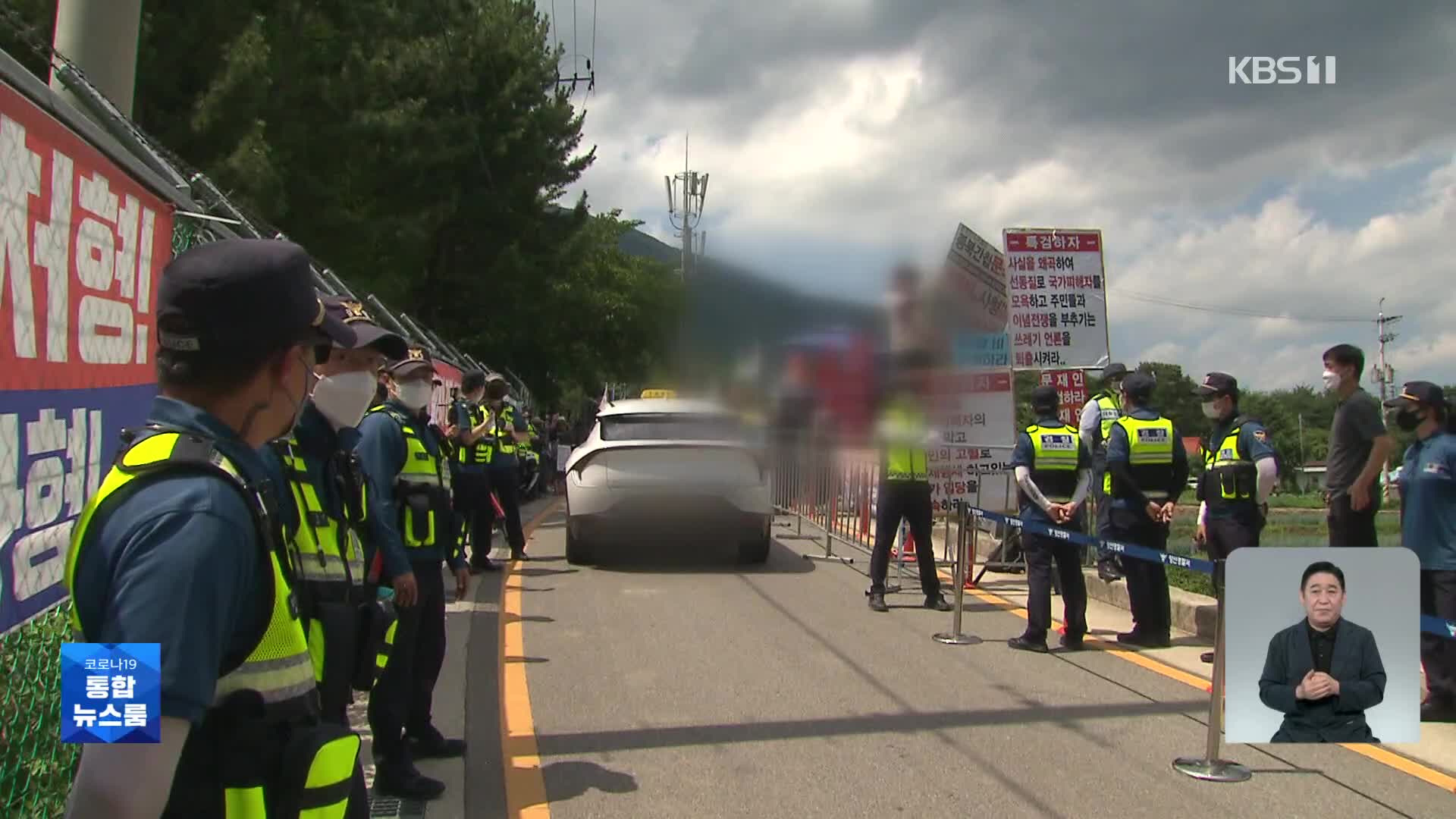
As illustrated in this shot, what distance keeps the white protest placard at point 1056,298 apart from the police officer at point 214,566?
858 cm

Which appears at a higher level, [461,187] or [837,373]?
[461,187]

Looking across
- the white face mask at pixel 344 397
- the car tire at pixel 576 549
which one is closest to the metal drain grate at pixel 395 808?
the white face mask at pixel 344 397

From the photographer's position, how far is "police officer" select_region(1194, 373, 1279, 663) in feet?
22.9

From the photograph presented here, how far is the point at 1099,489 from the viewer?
29.8 ft

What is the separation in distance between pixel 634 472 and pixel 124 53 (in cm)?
566

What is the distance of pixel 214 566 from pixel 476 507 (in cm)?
837

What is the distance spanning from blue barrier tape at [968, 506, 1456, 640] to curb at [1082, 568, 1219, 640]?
1.11 metres

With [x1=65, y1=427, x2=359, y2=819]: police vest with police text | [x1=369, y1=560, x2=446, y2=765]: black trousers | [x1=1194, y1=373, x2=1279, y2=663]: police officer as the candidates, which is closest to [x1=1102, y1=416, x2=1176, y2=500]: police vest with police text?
[x1=1194, y1=373, x2=1279, y2=663]: police officer

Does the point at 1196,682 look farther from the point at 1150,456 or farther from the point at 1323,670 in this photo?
the point at 1323,670

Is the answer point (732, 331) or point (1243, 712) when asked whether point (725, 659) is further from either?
point (1243, 712)

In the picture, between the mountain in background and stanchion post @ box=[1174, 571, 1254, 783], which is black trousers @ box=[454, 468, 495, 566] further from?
stanchion post @ box=[1174, 571, 1254, 783]

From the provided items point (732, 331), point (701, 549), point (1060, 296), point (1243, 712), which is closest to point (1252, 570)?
point (1243, 712)

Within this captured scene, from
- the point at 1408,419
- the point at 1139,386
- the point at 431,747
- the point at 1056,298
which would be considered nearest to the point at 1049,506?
the point at 1139,386

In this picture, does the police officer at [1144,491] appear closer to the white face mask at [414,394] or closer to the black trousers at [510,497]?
the white face mask at [414,394]
